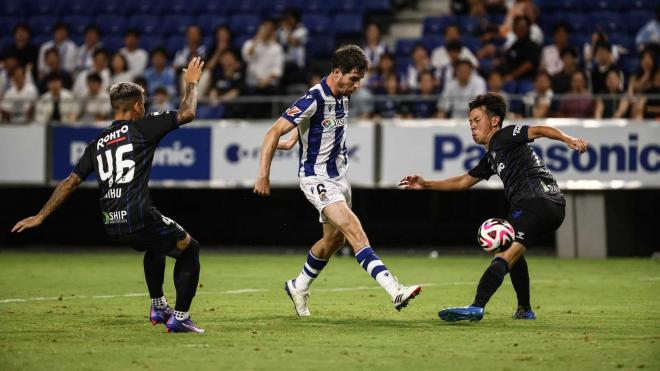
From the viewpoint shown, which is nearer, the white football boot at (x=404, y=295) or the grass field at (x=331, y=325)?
the grass field at (x=331, y=325)

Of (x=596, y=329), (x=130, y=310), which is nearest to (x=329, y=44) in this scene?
(x=130, y=310)

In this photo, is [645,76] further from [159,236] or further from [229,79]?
[159,236]

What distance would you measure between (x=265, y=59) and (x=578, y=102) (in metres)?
5.27

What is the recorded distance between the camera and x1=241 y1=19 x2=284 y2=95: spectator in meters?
19.6

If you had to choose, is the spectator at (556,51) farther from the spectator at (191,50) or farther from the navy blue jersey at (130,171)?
the navy blue jersey at (130,171)

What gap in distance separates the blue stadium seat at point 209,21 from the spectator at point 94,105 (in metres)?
3.45

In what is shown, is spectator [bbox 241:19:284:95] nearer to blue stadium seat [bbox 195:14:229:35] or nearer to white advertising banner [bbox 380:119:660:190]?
white advertising banner [bbox 380:119:660:190]

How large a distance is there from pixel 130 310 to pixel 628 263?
877 cm

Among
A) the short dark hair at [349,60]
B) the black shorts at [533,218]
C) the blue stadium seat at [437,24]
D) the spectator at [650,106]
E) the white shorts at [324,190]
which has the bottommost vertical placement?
the black shorts at [533,218]

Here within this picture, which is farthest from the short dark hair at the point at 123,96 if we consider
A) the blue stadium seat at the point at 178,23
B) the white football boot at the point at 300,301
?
the blue stadium seat at the point at 178,23

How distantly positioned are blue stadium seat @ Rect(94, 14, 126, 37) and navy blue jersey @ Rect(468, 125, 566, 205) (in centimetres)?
1510

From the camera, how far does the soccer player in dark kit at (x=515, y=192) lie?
8.89 m

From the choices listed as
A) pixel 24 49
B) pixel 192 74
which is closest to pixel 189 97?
pixel 192 74

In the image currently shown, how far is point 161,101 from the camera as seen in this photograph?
18.9 m
